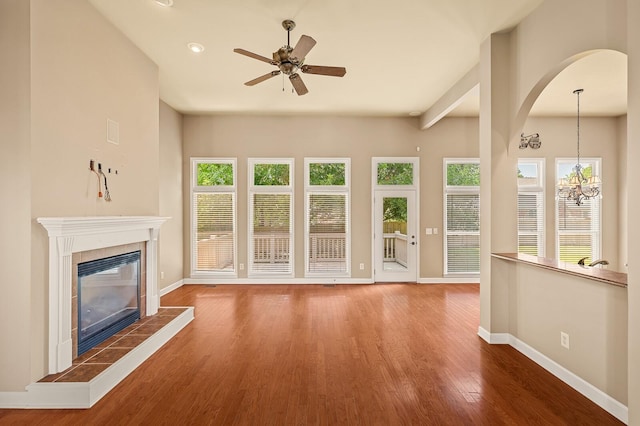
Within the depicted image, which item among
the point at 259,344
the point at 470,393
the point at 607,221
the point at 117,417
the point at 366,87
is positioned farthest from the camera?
the point at 607,221

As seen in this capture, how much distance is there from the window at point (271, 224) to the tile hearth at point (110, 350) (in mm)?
2543

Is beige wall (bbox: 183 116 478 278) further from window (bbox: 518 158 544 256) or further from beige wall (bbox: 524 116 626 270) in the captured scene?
beige wall (bbox: 524 116 626 270)

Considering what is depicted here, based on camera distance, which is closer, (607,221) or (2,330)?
(2,330)

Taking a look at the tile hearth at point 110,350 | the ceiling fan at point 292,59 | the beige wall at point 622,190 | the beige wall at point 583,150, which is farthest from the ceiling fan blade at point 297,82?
the beige wall at point 622,190

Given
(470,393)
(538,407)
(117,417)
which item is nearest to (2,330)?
(117,417)

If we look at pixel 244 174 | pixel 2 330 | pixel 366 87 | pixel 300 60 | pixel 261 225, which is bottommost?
pixel 2 330

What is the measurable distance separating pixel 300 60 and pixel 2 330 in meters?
3.27

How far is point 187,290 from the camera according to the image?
585 centimetres

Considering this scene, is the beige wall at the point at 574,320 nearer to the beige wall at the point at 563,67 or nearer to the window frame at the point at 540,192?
the beige wall at the point at 563,67

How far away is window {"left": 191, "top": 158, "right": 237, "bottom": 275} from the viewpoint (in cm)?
637

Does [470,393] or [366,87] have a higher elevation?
[366,87]

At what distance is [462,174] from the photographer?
6.48m

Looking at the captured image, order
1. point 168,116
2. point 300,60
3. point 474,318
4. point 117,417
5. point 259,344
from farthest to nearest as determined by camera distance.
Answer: point 168,116 < point 474,318 < point 259,344 < point 300,60 < point 117,417

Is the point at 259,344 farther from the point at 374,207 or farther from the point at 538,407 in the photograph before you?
the point at 374,207
